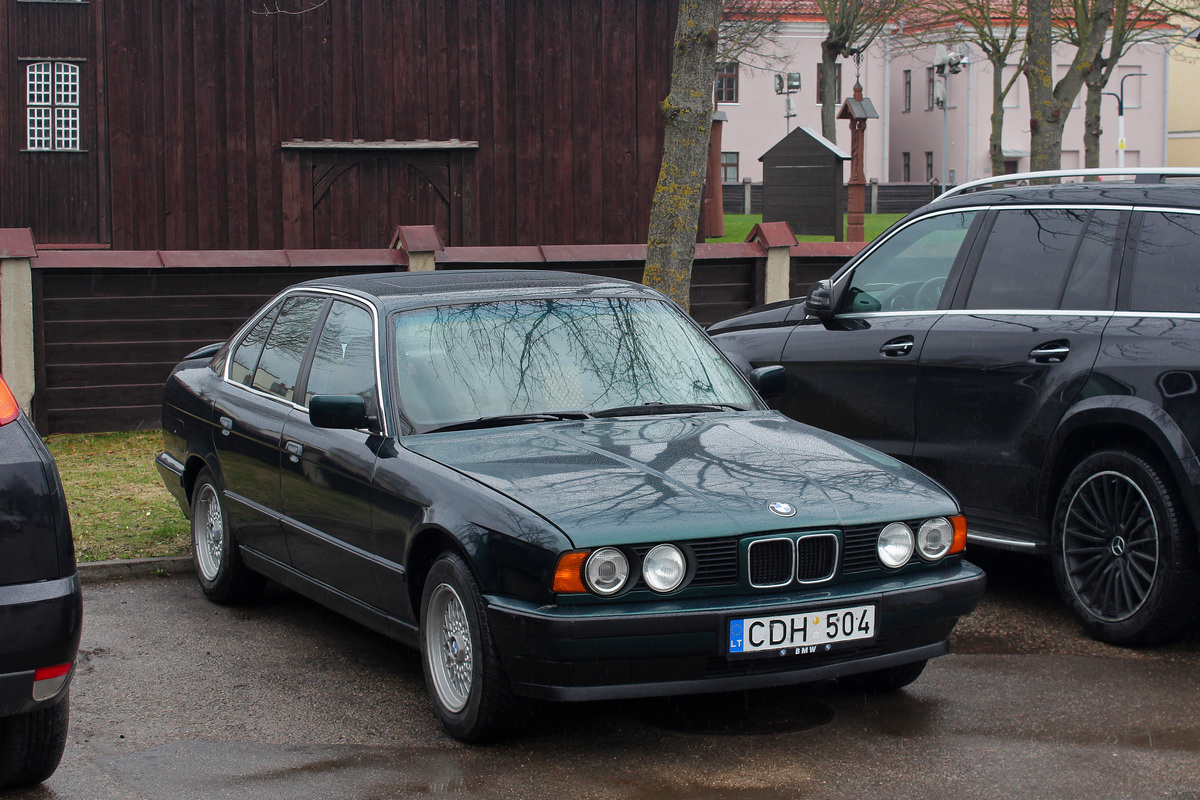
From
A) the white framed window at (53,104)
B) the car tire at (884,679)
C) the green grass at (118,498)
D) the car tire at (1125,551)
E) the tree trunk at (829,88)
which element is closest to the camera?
the car tire at (884,679)

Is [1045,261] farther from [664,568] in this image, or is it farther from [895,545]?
[664,568]

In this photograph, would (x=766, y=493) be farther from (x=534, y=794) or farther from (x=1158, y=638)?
(x=1158, y=638)

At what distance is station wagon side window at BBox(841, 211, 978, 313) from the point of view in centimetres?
695

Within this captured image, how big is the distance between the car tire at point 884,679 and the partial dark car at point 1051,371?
123cm

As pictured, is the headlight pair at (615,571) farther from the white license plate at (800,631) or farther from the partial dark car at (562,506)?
the white license plate at (800,631)

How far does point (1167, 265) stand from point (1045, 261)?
657 millimetres

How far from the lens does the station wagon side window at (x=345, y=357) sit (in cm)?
541

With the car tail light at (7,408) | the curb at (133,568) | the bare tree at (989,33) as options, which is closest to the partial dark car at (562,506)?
the curb at (133,568)

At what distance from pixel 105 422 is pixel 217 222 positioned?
8.37 metres

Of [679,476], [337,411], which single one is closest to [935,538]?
[679,476]

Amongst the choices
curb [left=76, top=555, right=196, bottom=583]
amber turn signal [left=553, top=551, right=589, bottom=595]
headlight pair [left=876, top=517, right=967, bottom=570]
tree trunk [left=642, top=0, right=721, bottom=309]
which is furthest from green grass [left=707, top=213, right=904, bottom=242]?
amber turn signal [left=553, top=551, right=589, bottom=595]

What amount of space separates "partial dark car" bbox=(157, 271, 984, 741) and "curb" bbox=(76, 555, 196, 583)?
1008 millimetres

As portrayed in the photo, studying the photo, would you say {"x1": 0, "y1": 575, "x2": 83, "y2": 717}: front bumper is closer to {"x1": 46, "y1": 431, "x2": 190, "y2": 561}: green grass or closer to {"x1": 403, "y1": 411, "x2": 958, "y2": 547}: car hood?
{"x1": 403, "y1": 411, "x2": 958, "y2": 547}: car hood

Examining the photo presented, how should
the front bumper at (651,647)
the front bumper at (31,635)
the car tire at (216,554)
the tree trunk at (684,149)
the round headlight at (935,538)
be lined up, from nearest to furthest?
the front bumper at (31,635)
the front bumper at (651,647)
the round headlight at (935,538)
the car tire at (216,554)
the tree trunk at (684,149)
